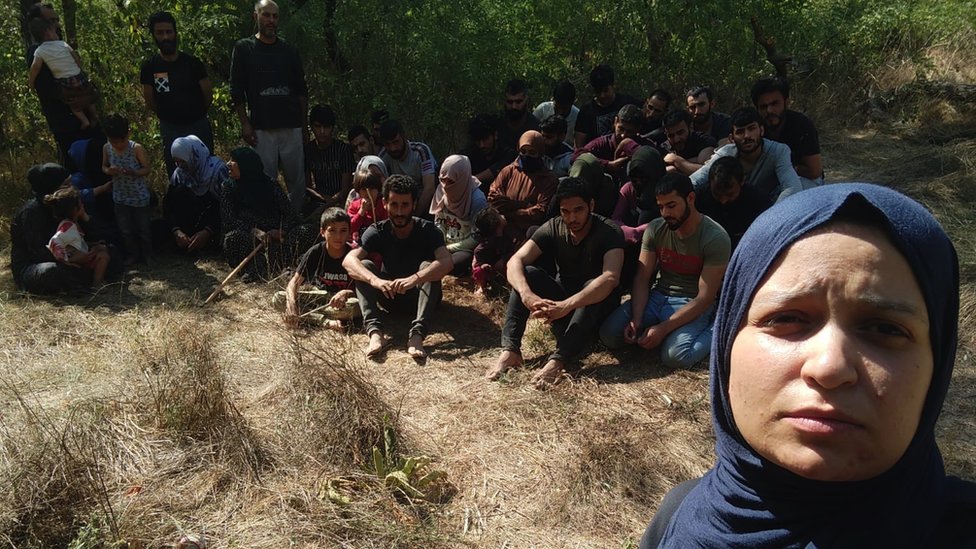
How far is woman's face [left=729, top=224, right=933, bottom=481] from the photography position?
2.85 feet

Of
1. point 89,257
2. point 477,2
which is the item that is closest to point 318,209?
point 89,257

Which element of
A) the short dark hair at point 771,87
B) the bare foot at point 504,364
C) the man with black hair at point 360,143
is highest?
the short dark hair at point 771,87

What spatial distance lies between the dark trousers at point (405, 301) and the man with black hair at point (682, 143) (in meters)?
1.96

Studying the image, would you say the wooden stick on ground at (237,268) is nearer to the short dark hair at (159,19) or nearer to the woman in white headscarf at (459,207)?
the woman in white headscarf at (459,207)

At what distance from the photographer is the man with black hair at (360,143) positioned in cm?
673

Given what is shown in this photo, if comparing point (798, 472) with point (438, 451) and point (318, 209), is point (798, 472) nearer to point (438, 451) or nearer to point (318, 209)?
Result: point (438, 451)

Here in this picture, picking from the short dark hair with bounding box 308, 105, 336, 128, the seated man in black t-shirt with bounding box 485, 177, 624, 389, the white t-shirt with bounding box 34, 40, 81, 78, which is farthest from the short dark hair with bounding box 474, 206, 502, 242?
the white t-shirt with bounding box 34, 40, 81, 78

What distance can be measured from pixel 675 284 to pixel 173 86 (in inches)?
181

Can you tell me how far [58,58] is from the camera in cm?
620

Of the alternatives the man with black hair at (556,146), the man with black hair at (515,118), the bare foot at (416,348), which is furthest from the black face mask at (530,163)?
the bare foot at (416,348)

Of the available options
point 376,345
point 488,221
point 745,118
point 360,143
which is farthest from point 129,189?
point 745,118

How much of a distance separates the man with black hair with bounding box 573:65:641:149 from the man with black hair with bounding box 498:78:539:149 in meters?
0.41

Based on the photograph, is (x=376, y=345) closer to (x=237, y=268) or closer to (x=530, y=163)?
(x=237, y=268)

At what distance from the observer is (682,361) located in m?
4.38
